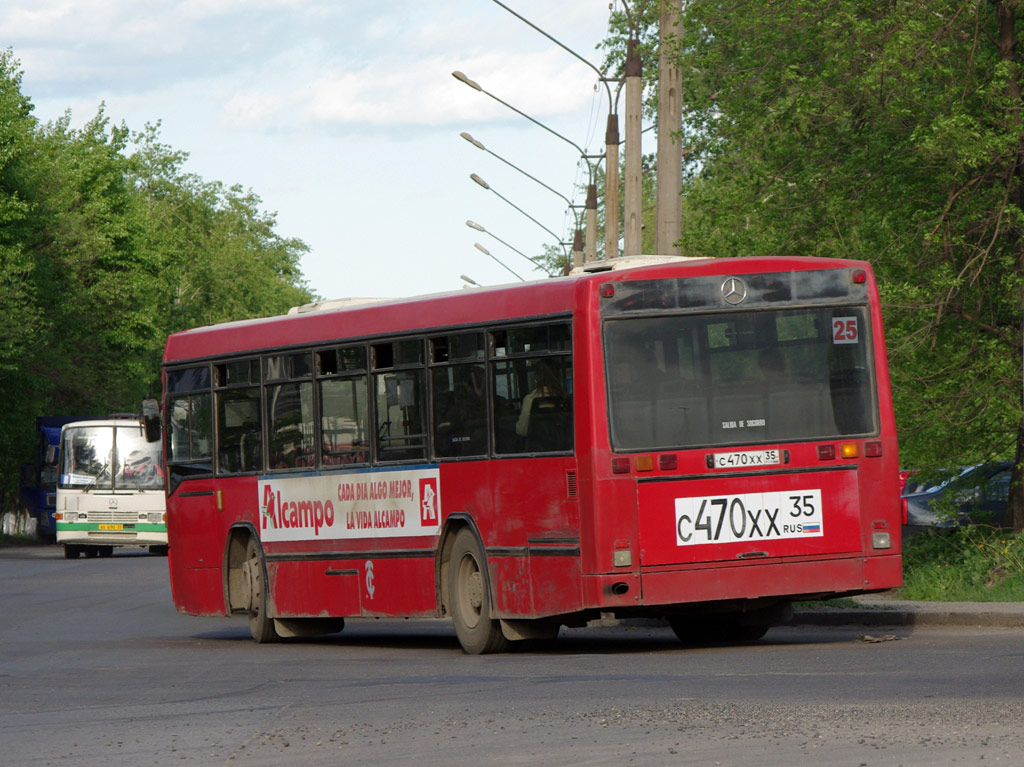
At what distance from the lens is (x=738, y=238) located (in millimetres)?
25312

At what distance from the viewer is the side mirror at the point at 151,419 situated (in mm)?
20703

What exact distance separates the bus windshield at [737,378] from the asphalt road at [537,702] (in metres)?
1.65

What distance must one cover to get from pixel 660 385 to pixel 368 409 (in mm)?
3314

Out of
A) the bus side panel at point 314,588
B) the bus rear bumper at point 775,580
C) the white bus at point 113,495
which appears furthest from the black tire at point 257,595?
the white bus at point 113,495

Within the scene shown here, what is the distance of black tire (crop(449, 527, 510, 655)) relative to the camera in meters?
Result: 15.6

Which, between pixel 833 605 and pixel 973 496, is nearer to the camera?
pixel 833 605

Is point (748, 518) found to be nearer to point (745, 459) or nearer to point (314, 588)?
point (745, 459)

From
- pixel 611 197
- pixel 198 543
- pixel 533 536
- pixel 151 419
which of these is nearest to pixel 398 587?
pixel 533 536

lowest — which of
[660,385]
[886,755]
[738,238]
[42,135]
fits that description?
[886,755]

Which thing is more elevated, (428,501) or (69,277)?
(69,277)

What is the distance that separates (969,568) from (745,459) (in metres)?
7.19

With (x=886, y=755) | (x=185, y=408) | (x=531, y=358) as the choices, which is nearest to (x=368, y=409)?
(x=531, y=358)

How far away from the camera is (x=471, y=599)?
15.9 metres

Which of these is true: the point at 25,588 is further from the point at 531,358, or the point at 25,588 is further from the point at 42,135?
the point at 42,135
